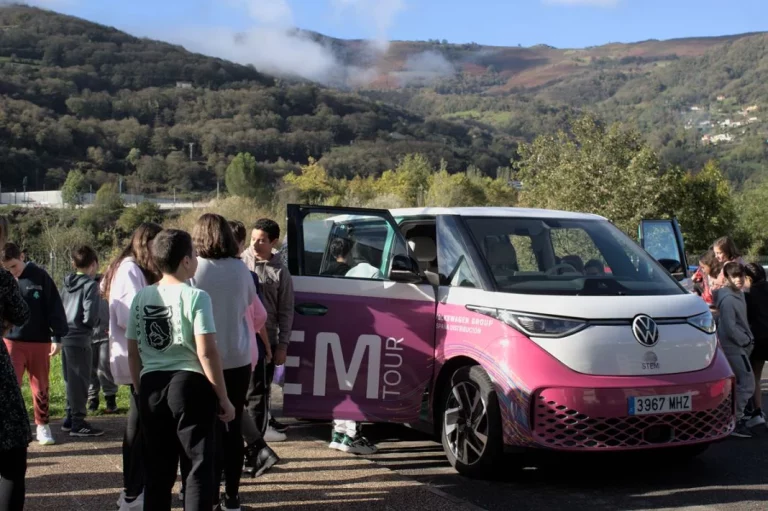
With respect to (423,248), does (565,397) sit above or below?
below

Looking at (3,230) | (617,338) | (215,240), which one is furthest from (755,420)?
(3,230)

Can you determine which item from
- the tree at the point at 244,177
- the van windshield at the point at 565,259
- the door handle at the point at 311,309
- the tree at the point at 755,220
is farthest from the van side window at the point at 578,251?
the tree at the point at 244,177

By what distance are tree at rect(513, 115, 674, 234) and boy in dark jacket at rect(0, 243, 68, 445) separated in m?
29.9

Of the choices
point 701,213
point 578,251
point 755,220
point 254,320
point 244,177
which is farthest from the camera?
point 244,177

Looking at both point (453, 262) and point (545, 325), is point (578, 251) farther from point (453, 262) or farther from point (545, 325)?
point (545, 325)

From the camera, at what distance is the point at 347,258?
7.04 metres

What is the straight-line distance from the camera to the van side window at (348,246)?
6824mm

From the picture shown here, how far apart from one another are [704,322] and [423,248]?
2.37m

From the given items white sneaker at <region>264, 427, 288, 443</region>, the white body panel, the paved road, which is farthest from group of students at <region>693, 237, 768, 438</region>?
white sneaker at <region>264, 427, 288, 443</region>

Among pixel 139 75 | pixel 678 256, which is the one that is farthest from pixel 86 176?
pixel 678 256

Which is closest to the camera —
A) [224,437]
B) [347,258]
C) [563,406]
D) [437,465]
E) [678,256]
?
[224,437]

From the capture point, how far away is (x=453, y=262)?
652 cm

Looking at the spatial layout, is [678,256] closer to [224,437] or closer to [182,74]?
[224,437]

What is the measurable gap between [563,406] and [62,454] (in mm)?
3647
